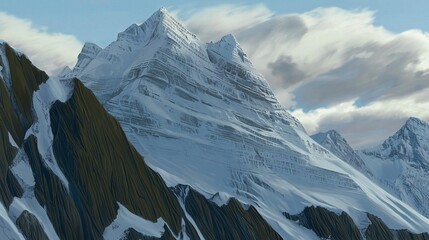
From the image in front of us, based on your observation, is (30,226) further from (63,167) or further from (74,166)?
(74,166)

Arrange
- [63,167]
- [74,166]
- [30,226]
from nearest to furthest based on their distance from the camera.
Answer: [30,226], [63,167], [74,166]

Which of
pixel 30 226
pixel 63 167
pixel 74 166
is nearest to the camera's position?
pixel 30 226

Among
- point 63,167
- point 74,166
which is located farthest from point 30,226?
point 74,166

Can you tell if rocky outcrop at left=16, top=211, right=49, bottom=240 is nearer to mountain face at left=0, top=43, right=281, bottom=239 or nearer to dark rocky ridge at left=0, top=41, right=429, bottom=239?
dark rocky ridge at left=0, top=41, right=429, bottom=239

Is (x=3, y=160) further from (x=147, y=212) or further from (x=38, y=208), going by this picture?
(x=147, y=212)

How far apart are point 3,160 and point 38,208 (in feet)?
33.8

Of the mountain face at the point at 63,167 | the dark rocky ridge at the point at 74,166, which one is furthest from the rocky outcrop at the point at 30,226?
the mountain face at the point at 63,167

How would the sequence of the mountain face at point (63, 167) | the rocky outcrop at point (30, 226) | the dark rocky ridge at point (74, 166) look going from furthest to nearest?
the dark rocky ridge at point (74, 166) → the mountain face at point (63, 167) → the rocky outcrop at point (30, 226)

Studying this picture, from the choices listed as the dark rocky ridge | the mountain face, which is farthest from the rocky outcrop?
the mountain face

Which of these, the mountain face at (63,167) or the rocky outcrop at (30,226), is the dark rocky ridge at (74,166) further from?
the mountain face at (63,167)

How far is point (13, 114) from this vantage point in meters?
174

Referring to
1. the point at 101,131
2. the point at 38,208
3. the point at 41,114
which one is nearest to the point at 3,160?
the point at 38,208

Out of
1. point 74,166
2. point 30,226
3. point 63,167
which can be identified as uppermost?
point 74,166

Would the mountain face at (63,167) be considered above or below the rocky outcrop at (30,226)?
above
